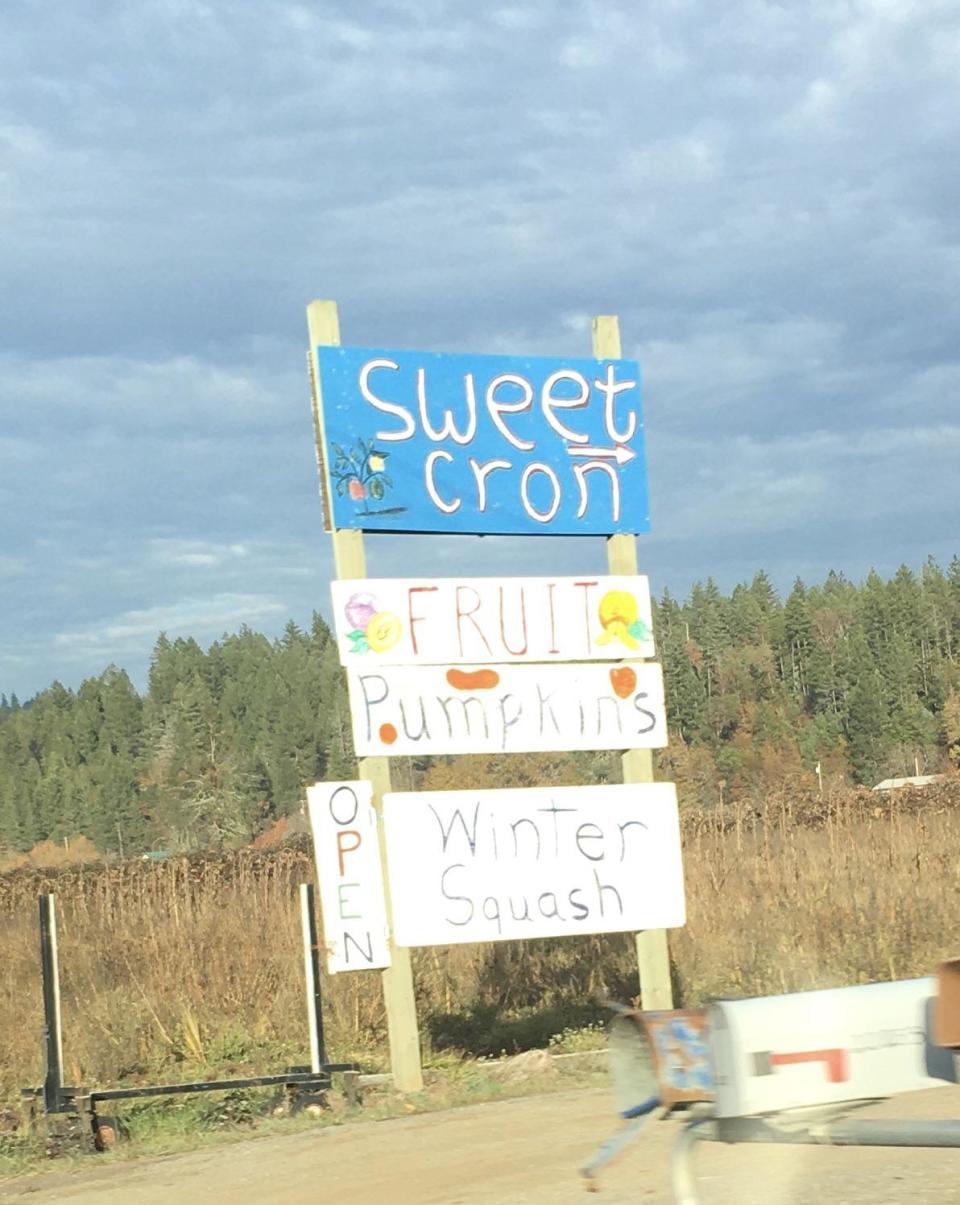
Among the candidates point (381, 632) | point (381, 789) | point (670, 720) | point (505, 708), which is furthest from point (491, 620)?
point (670, 720)

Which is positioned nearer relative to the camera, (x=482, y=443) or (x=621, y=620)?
(x=482, y=443)

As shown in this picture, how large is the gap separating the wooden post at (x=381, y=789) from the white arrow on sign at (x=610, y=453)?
58.7 inches

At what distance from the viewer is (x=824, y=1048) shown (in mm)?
2902

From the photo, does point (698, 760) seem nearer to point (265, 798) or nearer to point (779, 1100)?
point (265, 798)

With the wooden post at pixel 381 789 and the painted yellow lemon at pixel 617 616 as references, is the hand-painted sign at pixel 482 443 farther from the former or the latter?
the painted yellow lemon at pixel 617 616

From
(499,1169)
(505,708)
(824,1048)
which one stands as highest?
(505,708)

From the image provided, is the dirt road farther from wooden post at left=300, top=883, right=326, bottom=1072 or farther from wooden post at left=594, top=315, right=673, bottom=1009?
wooden post at left=594, top=315, right=673, bottom=1009

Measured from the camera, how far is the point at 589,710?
350 inches

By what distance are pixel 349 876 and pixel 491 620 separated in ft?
5.41

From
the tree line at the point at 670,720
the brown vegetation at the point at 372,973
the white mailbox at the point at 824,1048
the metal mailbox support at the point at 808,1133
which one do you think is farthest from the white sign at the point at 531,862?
the tree line at the point at 670,720

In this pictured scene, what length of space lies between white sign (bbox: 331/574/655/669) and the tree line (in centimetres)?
9699

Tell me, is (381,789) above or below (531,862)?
above

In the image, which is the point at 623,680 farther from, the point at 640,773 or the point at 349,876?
the point at 349,876

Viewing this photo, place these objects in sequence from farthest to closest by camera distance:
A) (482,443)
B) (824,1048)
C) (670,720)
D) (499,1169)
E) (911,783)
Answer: (670,720) < (911,783) < (482,443) < (499,1169) < (824,1048)
